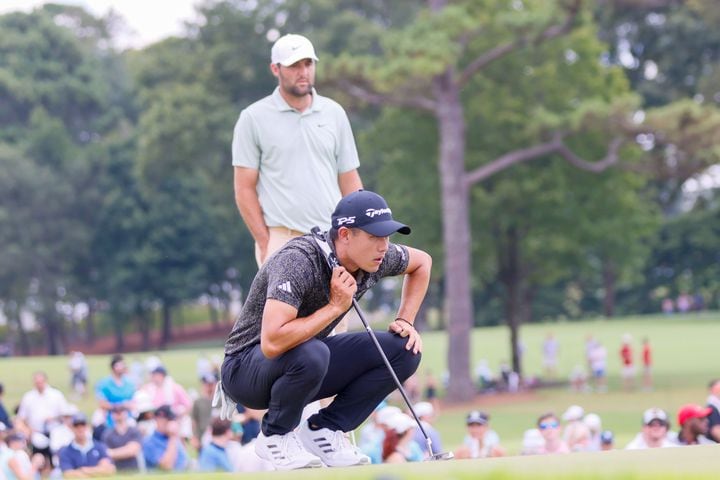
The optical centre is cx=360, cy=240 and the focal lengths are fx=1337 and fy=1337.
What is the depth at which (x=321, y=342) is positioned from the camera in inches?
253

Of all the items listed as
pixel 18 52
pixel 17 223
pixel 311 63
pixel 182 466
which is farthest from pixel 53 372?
pixel 311 63

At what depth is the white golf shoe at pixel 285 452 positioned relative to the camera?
6535 millimetres

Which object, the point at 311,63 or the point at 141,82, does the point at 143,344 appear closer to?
the point at 141,82

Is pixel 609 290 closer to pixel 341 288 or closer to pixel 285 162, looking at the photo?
pixel 285 162

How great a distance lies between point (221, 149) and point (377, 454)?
44.2 metres

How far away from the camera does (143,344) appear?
73000mm

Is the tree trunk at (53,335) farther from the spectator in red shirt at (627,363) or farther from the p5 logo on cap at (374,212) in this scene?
the p5 logo on cap at (374,212)

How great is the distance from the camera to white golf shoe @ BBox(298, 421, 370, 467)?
6746mm

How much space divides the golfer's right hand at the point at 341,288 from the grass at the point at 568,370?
48.2 ft

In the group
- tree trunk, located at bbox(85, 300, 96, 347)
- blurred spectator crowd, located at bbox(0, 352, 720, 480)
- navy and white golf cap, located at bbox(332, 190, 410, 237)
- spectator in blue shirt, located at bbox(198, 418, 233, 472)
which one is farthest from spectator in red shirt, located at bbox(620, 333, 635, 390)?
tree trunk, located at bbox(85, 300, 96, 347)

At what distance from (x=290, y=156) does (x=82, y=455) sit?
4.74 meters

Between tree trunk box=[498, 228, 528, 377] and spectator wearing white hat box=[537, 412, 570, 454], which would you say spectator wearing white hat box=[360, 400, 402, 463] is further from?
tree trunk box=[498, 228, 528, 377]

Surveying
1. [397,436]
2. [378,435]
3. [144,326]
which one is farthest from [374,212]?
[144,326]

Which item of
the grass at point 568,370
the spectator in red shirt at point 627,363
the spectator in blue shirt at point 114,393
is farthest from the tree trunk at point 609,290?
the spectator in blue shirt at point 114,393
